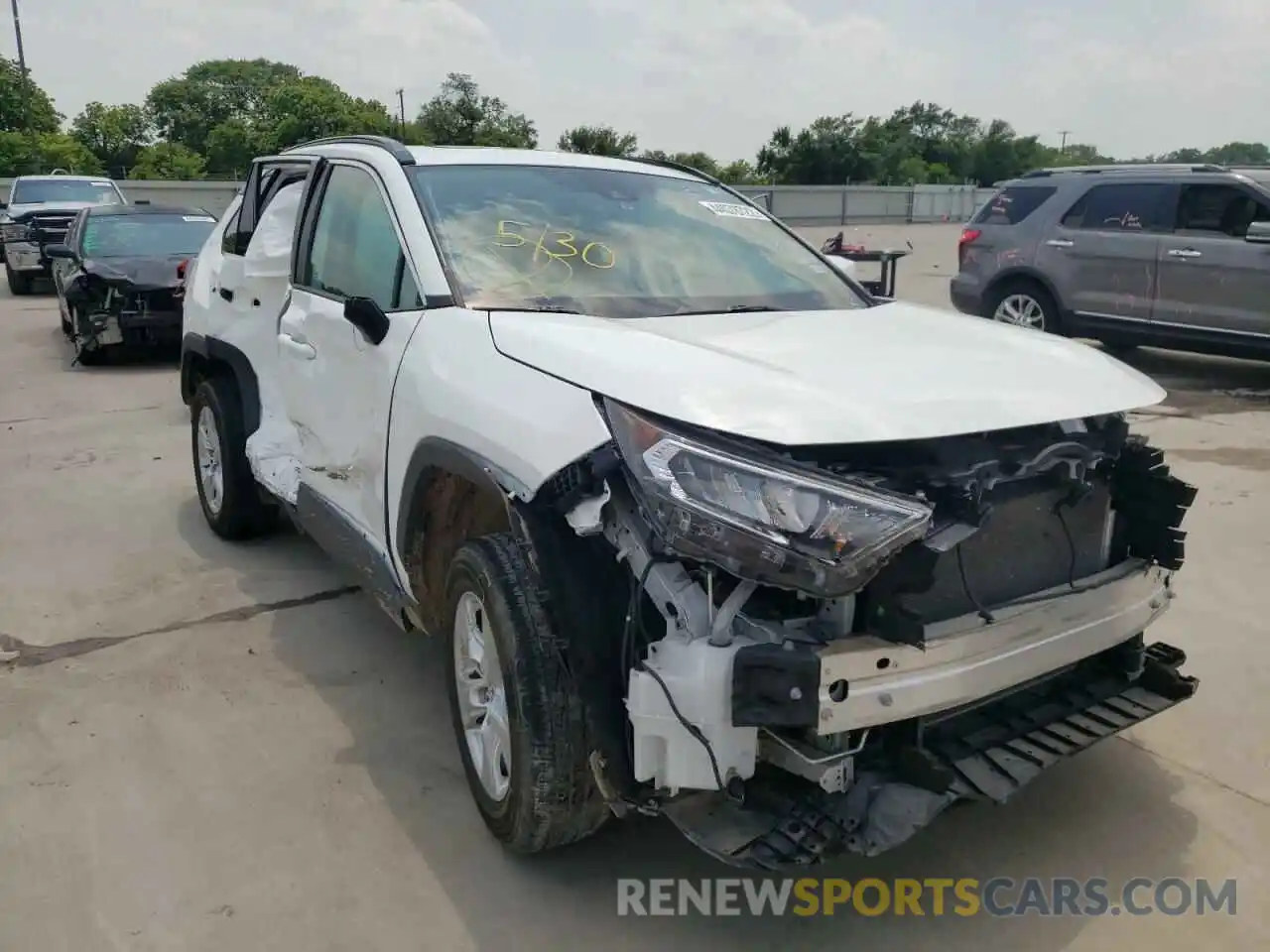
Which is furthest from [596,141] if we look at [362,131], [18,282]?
[18,282]

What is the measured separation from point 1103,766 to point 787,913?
1.23 meters

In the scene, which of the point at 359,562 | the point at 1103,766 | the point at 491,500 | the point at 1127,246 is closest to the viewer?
the point at 491,500

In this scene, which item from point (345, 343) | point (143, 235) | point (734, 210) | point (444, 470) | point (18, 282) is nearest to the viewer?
point (444, 470)

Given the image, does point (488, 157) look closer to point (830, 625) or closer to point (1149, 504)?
point (830, 625)

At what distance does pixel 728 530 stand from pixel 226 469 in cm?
364

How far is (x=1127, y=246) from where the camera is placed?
9.67 metres

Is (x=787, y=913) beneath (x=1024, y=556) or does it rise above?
beneath

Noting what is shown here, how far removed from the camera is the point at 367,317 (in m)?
3.26

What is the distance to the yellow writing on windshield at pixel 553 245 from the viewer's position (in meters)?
3.43

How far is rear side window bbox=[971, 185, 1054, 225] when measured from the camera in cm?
1041

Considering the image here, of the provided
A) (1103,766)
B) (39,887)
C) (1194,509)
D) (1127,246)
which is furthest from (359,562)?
(1127,246)

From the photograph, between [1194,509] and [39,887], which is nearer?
[39,887]

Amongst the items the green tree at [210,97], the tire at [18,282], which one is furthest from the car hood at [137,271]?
the green tree at [210,97]

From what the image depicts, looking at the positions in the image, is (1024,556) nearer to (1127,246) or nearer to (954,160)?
(1127,246)
